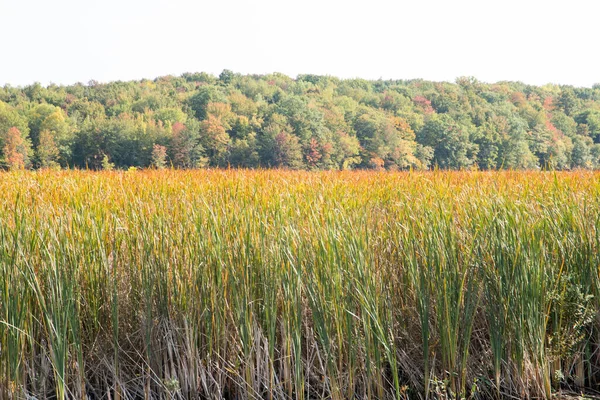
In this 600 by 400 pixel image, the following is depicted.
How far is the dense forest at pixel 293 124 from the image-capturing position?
3997cm

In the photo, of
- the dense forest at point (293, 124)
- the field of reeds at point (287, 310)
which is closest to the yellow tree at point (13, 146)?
the dense forest at point (293, 124)

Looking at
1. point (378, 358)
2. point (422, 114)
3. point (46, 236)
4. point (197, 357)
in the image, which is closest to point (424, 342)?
point (378, 358)

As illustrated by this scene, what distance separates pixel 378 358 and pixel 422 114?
62.8m

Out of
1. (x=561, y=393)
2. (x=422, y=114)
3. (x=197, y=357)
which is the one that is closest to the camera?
(x=197, y=357)

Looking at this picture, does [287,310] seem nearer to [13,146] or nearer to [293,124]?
[13,146]

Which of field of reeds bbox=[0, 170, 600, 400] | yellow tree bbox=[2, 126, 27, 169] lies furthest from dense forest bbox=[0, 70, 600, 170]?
field of reeds bbox=[0, 170, 600, 400]

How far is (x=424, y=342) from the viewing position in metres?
3.19

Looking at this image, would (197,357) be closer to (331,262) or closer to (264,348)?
(264,348)

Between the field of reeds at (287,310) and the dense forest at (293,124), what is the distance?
1079 inches

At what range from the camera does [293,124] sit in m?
51.3

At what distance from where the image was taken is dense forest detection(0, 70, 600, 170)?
39969 mm

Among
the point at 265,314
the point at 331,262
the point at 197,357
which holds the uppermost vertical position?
the point at 331,262

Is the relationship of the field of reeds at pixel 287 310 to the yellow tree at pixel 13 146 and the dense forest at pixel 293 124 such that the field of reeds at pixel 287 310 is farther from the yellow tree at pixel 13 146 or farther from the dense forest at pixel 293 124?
the yellow tree at pixel 13 146

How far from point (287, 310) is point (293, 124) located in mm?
48754
